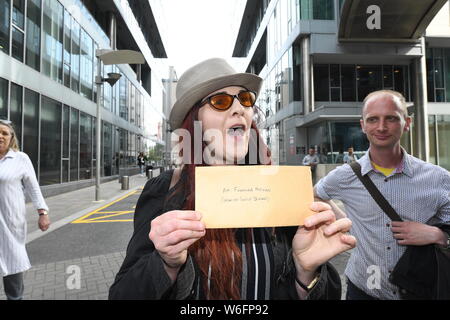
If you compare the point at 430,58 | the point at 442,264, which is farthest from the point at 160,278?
the point at 430,58

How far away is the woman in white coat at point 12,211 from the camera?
2502mm

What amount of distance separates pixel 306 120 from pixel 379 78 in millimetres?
7511

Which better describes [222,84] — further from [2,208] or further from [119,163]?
[119,163]

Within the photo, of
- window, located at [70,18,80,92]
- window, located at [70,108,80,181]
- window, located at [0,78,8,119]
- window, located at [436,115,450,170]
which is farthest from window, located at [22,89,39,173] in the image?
window, located at [436,115,450,170]

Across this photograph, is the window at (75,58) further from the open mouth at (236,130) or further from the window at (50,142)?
the open mouth at (236,130)

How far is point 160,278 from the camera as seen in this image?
1.05 metres

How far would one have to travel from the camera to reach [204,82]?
51.4 inches

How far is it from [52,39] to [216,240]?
44.4 ft

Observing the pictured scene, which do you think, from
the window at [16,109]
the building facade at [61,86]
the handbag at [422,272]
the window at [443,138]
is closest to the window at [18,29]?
the building facade at [61,86]

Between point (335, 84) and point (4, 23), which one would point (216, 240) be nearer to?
point (4, 23)

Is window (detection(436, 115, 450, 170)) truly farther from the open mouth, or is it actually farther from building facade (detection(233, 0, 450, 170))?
the open mouth

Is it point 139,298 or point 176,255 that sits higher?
point 176,255

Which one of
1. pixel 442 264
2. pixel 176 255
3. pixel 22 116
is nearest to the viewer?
pixel 176 255

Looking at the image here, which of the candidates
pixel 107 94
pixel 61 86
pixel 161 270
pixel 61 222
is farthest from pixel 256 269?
pixel 107 94
